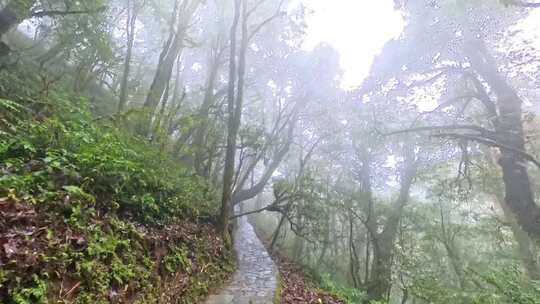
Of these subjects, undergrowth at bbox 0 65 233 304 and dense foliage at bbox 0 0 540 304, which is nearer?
undergrowth at bbox 0 65 233 304

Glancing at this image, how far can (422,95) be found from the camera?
1092cm

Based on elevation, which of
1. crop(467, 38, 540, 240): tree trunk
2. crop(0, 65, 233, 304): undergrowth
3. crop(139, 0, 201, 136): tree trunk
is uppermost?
crop(139, 0, 201, 136): tree trunk

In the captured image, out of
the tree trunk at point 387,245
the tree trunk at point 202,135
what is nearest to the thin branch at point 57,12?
the tree trunk at point 202,135

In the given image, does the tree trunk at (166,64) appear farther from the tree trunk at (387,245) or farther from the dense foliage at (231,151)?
the tree trunk at (387,245)

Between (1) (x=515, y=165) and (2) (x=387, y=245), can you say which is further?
(2) (x=387, y=245)

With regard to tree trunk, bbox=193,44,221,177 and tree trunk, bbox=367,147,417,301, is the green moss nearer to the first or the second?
tree trunk, bbox=193,44,221,177

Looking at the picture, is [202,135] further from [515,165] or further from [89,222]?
[515,165]

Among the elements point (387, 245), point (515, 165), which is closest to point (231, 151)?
point (515, 165)

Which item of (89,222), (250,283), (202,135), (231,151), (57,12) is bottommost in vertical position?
(250,283)

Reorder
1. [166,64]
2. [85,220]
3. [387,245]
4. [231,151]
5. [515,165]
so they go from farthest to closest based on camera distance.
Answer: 1. [387,245]
2. [166,64]
3. [231,151]
4. [515,165]
5. [85,220]


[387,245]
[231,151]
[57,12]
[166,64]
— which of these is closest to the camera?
[57,12]

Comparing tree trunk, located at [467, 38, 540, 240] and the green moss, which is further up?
tree trunk, located at [467, 38, 540, 240]

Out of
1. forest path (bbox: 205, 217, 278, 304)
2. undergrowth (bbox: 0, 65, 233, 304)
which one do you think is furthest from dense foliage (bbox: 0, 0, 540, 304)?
forest path (bbox: 205, 217, 278, 304)

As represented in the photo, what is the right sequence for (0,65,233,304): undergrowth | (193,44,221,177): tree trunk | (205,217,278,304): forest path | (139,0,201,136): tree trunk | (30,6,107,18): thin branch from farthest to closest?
(193,44,221,177): tree trunk, (139,0,201,136): tree trunk, (205,217,278,304): forest path, (30,6,107,18): thin branch, (0,65,233,304): undergrowth
